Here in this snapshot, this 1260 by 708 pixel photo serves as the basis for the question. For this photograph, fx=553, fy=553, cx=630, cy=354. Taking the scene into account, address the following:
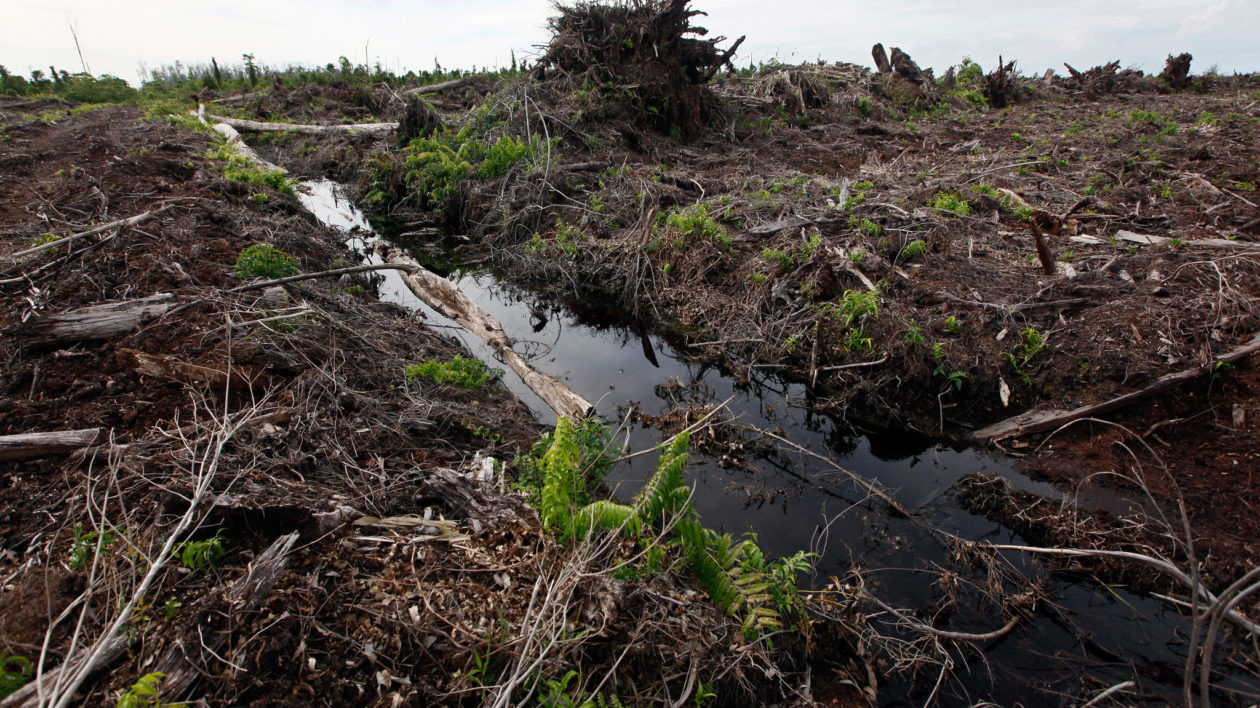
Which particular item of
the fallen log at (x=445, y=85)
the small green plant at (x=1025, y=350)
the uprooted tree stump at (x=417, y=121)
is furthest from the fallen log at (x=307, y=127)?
the small green plant at (x=1025, y=350)

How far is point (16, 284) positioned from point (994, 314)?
915 cm

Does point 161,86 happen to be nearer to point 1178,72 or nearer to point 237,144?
point 237,144

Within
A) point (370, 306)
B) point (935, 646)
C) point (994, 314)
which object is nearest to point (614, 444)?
point (935, 646)

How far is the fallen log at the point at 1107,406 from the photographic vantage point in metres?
4.61

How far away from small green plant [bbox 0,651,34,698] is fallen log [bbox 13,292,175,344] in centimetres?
307

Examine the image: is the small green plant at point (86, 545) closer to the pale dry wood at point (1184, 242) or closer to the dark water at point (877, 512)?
the dark water at point (877, 512)

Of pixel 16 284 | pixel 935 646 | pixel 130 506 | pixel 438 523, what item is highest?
pixel 16 284

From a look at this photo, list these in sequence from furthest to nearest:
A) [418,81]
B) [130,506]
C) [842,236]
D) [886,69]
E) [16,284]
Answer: [418,81] → [886,69] → [842,236] → [16,284] → [130,506]

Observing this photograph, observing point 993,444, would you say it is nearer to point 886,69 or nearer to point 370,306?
point 370,306

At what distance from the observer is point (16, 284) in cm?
485

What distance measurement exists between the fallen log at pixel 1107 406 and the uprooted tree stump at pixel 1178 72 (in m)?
20.2

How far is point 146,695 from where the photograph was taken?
1.99 m

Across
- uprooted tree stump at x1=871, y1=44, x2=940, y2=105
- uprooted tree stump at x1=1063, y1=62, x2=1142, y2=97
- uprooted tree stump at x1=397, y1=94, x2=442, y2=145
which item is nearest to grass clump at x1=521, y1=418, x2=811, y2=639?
uprooted tree stump at x1=397, y1=94, x2=442, y2=145

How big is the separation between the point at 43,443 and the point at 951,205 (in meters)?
9.76
